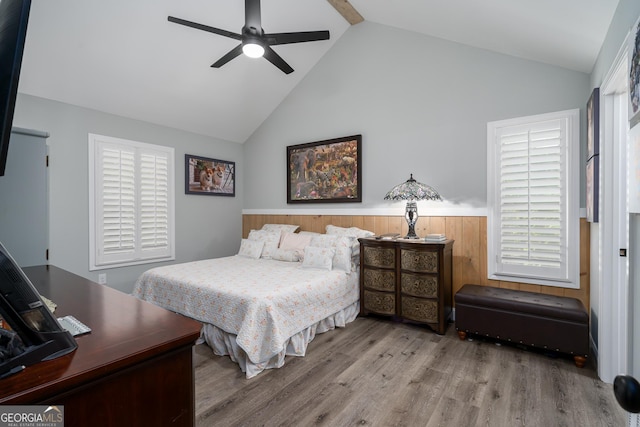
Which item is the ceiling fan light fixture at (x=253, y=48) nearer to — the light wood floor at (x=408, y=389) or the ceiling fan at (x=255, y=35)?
the ceiling fan at (x=255, y=35)

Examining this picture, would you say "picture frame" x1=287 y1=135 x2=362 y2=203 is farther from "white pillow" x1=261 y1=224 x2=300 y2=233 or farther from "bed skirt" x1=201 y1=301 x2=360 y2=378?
"bed skirt" x1=201 y1=301 x2=360 y2=378

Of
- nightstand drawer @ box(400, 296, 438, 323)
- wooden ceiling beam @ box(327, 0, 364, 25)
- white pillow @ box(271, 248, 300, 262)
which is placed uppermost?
wooden ceiling beam @ box(327, 0, 364, 25)

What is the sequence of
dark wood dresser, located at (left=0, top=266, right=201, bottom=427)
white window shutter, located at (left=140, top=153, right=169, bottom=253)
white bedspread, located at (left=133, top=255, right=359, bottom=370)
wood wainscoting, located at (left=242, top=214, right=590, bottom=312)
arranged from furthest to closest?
1. white window shutter, located at (left=140, top=153, right=169, bottom=253)
2. wood wainscoting, located at (left=242, top=214, right=590, bottom=312)
3. white bedspread, located at (left=133, top=255, right=359, bottom=370)
4. dark wood dresser, located at (left=0, top=266, right=201, bottom=427)

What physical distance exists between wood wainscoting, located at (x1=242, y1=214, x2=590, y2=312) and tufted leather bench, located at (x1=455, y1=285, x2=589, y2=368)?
20 centimetres

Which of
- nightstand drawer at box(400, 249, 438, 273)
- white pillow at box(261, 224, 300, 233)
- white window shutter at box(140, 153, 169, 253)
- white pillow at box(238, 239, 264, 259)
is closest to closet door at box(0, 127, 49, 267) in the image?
white window shutter at box(140, 153, 169, 253)

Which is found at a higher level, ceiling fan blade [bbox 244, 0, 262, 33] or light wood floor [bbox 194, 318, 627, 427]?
ceiling fan blade [bbox 244, 0, 262, 33]

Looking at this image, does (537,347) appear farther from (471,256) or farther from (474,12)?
(474,12)

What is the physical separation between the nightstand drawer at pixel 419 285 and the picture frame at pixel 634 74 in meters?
1.97

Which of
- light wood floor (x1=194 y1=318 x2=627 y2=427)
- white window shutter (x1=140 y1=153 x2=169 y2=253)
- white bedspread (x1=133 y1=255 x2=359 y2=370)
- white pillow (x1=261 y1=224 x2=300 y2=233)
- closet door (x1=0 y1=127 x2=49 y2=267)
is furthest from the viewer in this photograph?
white pillow (x1=261 y1=224 x2=300 y2=233)

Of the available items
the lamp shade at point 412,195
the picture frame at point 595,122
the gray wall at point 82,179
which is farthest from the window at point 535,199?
the gray wall at point 82,179

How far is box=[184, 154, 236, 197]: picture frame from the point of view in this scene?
469 centimetres

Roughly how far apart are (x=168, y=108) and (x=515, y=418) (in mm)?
4799

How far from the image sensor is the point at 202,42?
3561 mm

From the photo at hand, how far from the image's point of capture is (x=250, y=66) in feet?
13.6
